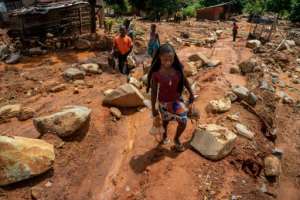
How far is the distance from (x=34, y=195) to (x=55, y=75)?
5265mm

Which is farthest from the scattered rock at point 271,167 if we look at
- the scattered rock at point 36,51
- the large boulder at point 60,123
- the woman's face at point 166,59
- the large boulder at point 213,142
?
the scattered rock at point 36,51

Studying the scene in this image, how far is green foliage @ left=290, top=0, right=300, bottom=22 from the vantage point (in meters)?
24.2

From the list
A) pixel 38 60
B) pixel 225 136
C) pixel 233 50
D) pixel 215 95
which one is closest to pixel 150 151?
pixel 225 136

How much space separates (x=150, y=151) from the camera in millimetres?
4047

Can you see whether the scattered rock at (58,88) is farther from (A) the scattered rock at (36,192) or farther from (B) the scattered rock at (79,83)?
(A) the scattered rock at (36,192)

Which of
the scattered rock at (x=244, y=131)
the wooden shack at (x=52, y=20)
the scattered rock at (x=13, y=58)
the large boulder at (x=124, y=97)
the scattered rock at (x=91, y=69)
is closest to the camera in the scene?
the scattered rock at (x=244, y=131)

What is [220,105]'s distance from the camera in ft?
16.8

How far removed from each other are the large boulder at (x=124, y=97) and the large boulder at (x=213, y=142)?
1466 millimetres

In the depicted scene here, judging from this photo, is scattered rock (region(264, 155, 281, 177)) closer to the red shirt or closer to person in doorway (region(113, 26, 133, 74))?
the red shirt

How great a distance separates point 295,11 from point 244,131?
23.7 meters

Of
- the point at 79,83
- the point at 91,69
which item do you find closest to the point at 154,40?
the point at 91,69

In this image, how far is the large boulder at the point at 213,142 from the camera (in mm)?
3850

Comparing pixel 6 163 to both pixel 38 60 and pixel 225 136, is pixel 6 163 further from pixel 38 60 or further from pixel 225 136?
pixel 38 60

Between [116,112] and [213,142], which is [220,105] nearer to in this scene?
[213,142]
